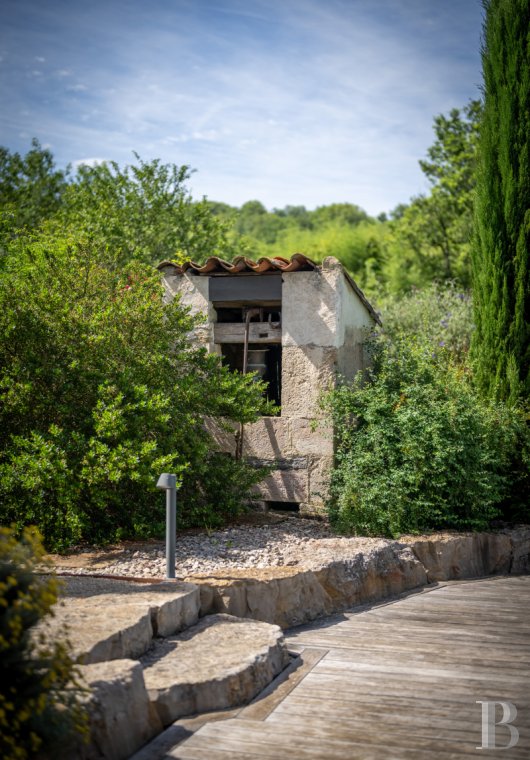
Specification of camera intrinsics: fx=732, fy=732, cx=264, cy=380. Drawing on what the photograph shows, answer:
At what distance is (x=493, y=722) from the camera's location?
351cm

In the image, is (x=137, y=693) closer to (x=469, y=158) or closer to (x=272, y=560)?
(x=272, y=560)

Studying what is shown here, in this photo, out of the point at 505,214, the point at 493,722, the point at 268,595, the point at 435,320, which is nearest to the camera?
the point at 493,722

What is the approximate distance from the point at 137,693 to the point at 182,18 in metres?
10.1

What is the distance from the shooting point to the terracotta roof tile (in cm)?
768

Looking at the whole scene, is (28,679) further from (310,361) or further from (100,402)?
(310,361)

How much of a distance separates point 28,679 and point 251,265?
18.7 feet

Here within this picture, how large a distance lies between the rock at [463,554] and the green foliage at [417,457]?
0.63 feet

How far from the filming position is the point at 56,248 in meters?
8.01

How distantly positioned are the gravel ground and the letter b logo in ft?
6.60

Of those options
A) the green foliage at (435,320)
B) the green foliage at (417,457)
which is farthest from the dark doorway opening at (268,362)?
the green foliage at (435,320)

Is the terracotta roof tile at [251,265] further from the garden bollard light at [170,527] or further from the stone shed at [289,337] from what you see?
the garden bollard light at [170,527]

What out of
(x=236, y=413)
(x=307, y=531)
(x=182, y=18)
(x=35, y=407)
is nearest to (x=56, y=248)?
(x=35, y=407)

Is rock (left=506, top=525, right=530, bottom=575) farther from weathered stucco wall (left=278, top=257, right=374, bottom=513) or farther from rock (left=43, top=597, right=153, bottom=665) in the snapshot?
rock (left=43, top=597, right=153, bottom=665)

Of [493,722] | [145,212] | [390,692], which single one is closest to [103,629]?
[390,692]
